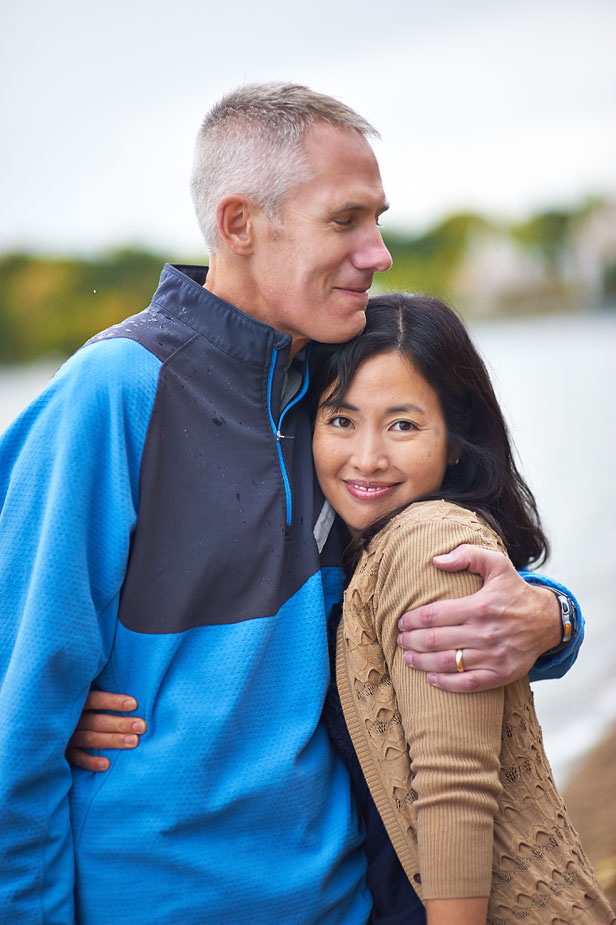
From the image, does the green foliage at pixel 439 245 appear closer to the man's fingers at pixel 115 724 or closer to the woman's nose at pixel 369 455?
the woman's nose at pixel 369 455

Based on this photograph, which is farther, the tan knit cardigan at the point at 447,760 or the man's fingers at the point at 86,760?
the man's fingers at the point at 86,760

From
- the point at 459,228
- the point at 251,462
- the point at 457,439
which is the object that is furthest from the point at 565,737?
the point at 459,228

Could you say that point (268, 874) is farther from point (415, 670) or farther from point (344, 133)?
point (344, 133)

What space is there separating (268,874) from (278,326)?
3.36ft

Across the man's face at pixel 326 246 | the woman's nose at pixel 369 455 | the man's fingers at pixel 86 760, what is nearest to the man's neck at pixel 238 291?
the man's face at pixel 326 246

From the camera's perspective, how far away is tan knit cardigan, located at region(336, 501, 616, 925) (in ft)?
4.57

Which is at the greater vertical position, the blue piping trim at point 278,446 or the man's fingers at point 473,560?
the blue piping trim at point 278,446

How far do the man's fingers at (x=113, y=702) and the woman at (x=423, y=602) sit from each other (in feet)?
1.22

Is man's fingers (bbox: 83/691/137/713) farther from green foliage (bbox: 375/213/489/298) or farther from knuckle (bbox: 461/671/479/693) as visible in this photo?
green foliage (bbox: 375/213/489/298)

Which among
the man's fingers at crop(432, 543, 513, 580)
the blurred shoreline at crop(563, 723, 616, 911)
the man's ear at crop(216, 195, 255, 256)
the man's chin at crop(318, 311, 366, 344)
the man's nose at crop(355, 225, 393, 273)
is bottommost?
the blurred shoreline at crop(563, 723, 616, 911)

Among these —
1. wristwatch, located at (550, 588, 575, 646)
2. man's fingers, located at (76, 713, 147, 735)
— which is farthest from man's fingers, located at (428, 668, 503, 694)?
man's fingers, located at (76, 713, 147, 735)

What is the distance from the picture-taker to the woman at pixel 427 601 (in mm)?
1399

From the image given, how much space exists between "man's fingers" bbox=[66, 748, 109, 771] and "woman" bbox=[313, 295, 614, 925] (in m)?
0.43

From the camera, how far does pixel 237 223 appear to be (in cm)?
178
